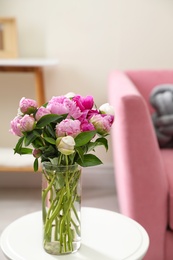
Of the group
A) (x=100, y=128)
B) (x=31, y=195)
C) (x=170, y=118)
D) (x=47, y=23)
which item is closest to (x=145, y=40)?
(x=47, y=23)

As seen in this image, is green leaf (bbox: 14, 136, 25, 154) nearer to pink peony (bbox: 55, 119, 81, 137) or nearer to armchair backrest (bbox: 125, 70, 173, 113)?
pink peony (bbox: 55, 119, 81, 137)

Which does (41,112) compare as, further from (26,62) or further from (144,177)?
(26,62)

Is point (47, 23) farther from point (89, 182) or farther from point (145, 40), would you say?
point (89, 182)

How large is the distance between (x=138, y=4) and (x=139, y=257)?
1791 millimetres

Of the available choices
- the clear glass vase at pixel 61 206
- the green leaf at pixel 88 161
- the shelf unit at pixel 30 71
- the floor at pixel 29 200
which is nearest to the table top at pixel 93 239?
the clear glass vase at pixel 61 206

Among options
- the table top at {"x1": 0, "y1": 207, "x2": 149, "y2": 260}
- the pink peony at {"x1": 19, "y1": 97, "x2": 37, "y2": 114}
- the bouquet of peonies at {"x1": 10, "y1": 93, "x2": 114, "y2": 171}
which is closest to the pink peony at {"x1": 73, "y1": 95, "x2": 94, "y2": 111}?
the bouquet of peonies at {"x1": 10, "y1": 93, "x2": 114, "y2": 171}

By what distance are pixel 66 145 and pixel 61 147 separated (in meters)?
0.01

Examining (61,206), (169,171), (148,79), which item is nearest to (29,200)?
(148,79)

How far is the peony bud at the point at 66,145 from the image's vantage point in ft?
3.38

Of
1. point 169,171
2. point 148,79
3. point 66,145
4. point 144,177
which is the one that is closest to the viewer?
point 66,145

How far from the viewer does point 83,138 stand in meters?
1.08

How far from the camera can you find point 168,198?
1.69 m

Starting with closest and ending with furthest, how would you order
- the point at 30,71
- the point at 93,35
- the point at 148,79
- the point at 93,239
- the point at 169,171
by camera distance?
the point at 93,239
the point at 169,171
the point at 148,79
the point at 30,71
the point at 93,35

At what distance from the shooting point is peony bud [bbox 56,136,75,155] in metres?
1.03
